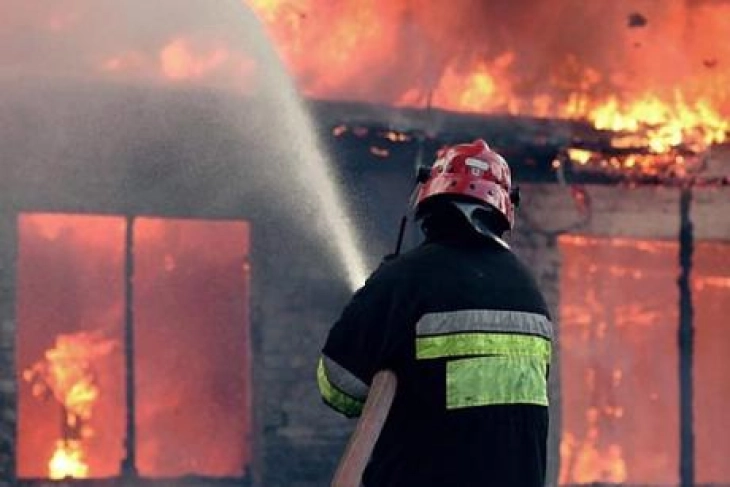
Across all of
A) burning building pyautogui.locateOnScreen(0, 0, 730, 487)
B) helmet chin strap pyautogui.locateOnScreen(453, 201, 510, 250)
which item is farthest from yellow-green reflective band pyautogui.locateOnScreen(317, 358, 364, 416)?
burning building pyautogui.locateOnScreen(0, 0, 730, 487)

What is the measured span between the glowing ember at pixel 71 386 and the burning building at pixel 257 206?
14 mm

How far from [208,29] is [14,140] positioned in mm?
1659

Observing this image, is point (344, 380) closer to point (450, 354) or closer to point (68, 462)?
point (450, 354)

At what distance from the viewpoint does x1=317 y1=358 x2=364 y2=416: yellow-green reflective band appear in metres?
4.25

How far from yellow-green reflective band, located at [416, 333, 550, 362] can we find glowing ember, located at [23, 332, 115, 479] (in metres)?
6.18

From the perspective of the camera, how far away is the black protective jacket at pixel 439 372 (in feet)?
13.8

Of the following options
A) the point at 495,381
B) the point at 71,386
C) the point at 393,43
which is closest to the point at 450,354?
the point at 495,381

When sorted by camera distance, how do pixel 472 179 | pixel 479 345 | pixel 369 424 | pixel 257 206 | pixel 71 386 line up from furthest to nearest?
pixel 257 206 < pixel 71 386 < pixel 472 179 < pixel 479 345 < pixel 369 424

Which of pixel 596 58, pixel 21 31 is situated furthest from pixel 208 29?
pixel 596 58

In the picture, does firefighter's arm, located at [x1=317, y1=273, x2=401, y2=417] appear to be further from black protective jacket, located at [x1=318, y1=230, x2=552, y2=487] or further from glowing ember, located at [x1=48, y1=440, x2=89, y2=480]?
glowing ember, located at [x1=48, y1=440, x2=89, y2=480]

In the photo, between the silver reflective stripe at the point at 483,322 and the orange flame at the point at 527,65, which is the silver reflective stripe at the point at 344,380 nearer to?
the silver reflective stripe at the point at 483,322

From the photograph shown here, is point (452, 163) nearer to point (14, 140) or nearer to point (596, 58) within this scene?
point (14, 140)

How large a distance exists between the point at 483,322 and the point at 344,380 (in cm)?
42

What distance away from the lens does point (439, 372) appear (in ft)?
13.9
